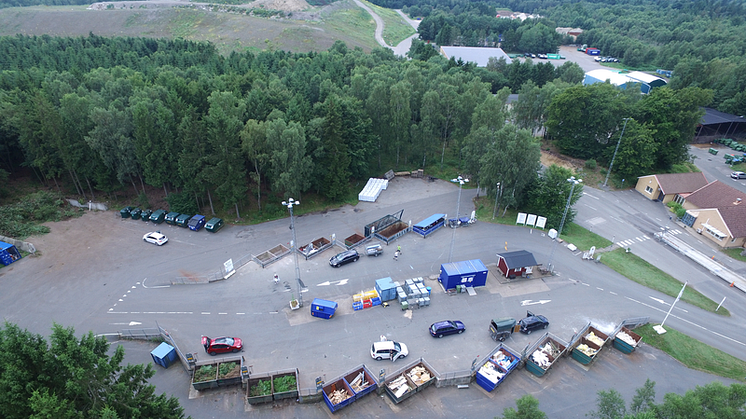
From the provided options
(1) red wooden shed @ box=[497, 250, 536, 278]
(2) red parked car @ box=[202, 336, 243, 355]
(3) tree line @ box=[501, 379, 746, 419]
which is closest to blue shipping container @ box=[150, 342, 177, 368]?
(2) red parked car @ box=[202, 336, 243, 355]

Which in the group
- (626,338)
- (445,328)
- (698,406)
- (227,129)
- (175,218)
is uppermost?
(227,129)

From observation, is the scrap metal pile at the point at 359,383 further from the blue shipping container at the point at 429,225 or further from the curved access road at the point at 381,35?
the curved access road at the point at 381,35

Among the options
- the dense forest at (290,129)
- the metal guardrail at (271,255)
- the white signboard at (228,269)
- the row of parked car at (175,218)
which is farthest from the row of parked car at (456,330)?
the row of parked car at (175,218)

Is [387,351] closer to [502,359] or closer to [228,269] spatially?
[502,359]

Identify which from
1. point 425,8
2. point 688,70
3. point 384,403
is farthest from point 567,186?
point 425,8

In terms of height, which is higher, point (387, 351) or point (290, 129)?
point (290, 129)

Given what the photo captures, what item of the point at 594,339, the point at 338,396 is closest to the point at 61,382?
the point at 338,396

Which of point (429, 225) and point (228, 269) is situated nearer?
point (228, 269)

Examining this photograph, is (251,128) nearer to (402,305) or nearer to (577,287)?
(402,305)

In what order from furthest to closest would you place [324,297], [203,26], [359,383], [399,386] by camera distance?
[203,26] < [324,297] < [359,383] < [399,386]
